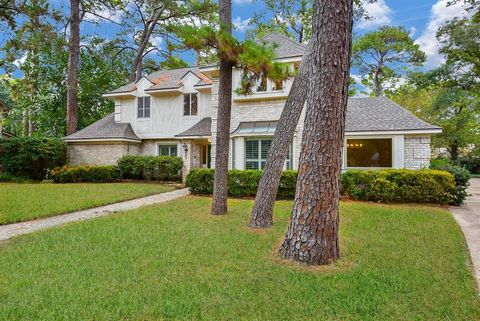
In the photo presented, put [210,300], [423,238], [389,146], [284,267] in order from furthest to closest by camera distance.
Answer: [389,146] → [423,238] → [284,267] → [210,300]

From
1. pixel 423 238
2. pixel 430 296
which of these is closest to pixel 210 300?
pixel 430 296

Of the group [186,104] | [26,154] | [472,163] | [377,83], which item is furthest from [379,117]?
[472,163]

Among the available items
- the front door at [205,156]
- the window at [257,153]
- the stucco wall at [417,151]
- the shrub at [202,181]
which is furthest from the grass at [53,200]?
the stucco wall at [417,151]

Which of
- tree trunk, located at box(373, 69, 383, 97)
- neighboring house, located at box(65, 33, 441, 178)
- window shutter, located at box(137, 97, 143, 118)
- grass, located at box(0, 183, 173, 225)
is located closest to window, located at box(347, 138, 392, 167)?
neighboring house, located at box(65, 33, 441, 178)

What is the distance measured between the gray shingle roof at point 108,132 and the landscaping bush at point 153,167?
1608mm

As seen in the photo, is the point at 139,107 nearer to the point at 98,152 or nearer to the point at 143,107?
the point at 143,107

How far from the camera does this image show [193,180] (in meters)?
12.6

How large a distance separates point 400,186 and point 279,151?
6.22m

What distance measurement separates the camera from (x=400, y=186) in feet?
34.9

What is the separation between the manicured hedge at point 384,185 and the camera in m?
10.3

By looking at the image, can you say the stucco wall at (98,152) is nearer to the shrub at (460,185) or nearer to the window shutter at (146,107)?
the window shutter at (146,107)

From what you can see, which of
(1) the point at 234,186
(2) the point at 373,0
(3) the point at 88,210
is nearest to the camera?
(2) the point at 373,0

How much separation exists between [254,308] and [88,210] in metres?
8.01

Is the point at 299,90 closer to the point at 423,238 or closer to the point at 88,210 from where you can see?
the point at 423,238
